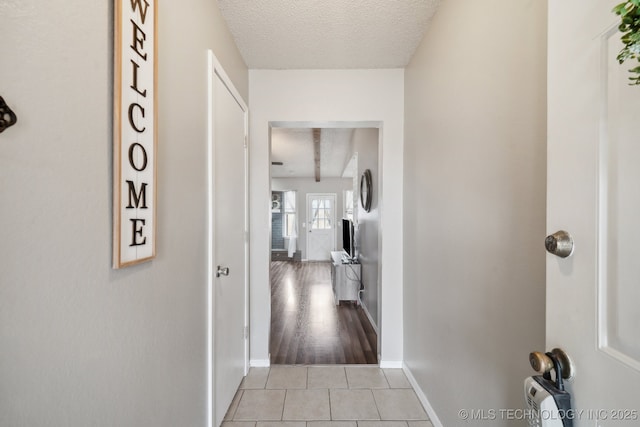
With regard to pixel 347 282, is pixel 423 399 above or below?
below

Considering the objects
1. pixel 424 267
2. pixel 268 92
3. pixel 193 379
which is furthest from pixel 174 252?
pixel 268 92

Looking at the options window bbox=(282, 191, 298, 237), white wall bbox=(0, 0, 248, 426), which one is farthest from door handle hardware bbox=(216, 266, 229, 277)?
window bbox=(282, 191, 298, 237)

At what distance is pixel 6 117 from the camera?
20.9 inches

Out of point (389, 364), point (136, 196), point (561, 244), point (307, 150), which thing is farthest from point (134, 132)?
point (307, 150)

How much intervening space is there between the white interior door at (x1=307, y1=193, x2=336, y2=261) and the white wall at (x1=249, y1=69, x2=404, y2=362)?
6468 mm

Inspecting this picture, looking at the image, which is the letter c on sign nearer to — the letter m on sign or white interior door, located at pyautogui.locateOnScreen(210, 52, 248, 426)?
the letter m on sign

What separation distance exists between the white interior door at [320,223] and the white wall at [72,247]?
7.88m

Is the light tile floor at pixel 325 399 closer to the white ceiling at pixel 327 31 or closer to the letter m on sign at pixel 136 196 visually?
the letter m on sign at pixel 136 196

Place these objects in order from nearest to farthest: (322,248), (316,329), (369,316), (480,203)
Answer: (480,203), (316,329), (369,316), (322,248)

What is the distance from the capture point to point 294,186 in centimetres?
921

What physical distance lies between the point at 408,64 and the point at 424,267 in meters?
1.69

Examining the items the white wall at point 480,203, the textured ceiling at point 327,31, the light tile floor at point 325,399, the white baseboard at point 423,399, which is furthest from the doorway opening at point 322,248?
the white wall at point 480,203

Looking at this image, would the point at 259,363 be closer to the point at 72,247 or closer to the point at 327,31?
the point at 72,247

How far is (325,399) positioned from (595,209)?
2096 mm
